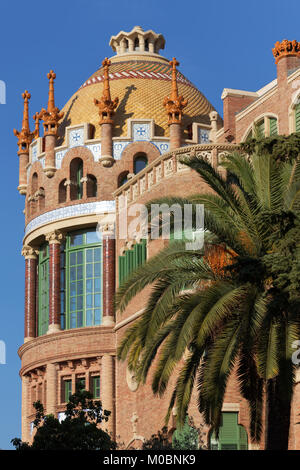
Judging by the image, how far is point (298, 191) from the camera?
86.0ft

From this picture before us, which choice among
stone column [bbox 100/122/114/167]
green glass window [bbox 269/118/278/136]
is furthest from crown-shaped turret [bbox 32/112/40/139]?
green glass window [bbox 269/118/278/136]

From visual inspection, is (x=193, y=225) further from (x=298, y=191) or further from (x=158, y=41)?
(x=158, y=41)

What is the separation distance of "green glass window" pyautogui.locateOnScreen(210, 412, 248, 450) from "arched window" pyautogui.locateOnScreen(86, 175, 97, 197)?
15570mm

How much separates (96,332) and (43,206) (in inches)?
258

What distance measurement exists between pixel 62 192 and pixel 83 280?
3923 millimetres

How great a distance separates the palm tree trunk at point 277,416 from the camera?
1004 inches

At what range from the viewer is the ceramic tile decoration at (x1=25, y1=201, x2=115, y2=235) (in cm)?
4594

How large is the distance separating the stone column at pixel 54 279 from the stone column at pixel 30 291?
6.87 feet

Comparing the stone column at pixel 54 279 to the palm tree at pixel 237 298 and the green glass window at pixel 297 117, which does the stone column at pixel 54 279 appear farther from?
the palm tree at pixel 237 298

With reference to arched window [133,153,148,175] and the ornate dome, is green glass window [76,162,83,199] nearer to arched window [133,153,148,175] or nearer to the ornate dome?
the ornate dome

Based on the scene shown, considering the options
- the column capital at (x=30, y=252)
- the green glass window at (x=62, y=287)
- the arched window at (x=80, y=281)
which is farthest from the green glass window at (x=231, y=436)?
the column capital at (x=30, y=252)

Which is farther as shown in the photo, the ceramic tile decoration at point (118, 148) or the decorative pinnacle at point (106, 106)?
the ceramic tile decoration at point (118, 148)

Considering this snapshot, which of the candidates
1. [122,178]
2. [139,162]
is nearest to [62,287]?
[122,178]

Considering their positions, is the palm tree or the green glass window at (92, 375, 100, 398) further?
the green glass window at (92, 375, 100, 398)
